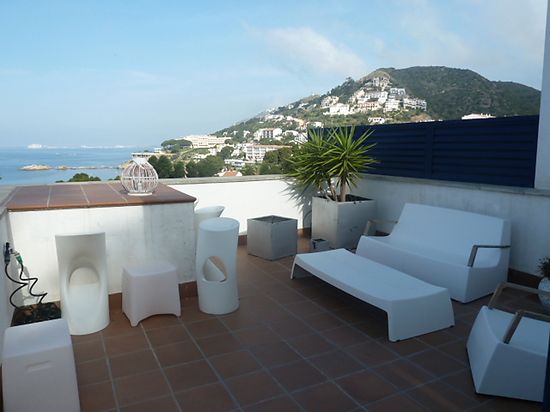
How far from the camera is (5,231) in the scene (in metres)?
2.89

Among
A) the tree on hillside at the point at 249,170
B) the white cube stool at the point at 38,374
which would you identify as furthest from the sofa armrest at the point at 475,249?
the tree on hillside at the point at 249,170

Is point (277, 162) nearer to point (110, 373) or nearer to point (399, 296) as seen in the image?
point (399, 296)

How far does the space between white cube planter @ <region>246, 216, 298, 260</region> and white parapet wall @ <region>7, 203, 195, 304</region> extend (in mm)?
1522

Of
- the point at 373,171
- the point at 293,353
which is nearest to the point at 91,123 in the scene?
the point at 373,171

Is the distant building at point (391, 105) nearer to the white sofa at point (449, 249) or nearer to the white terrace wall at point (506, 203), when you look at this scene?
the white terrace wall at point (506, 203)

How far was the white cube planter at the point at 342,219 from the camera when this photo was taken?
5.51m

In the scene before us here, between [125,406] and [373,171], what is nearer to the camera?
[125,406]

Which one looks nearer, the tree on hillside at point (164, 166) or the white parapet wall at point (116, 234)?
the white parapet wall at point (116, 234)

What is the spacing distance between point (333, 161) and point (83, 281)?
12.0 ft

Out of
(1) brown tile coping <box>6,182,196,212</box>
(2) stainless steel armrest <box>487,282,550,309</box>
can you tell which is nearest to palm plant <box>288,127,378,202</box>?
(1) brown tile coping <box>6,182,196,212</box>

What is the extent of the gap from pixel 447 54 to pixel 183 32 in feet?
30.4

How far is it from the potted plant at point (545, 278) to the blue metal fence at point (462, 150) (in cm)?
83

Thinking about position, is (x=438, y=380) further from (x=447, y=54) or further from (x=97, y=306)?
(x=447, y=54)

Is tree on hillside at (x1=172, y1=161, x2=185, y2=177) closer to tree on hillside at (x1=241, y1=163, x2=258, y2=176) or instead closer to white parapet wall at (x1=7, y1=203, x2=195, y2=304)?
tree on hillside at (x1=241, y1=163, x2=258, y2=176)
